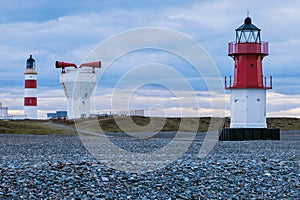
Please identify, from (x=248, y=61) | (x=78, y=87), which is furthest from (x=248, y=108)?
(x=78, y=87)

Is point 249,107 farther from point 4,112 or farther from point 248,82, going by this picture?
point 4,112

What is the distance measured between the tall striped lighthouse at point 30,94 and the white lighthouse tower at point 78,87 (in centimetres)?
602

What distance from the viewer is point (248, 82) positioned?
25328 millimetres

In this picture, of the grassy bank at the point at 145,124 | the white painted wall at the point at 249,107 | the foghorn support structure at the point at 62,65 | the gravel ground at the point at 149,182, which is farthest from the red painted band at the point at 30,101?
the gravel ground at the point at 149,182

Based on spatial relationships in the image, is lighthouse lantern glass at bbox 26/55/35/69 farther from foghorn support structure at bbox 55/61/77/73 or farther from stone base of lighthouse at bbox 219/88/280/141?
stone base of lighthouse at bbox 219/88/280/141

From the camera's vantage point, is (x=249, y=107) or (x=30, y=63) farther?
(x=30, y=63)

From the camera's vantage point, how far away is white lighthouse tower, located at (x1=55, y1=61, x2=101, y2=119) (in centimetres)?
4500

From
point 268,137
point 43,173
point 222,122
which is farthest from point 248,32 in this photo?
point 43,173

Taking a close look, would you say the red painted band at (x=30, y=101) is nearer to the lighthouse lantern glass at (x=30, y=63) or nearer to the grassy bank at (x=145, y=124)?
the lighthouse lantern glass at (x=30, y=63)

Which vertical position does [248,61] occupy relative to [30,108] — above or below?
above

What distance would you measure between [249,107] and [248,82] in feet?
3.92

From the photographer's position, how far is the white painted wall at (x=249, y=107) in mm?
25547

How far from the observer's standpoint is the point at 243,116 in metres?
25.8

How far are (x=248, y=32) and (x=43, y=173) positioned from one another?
1783cm
